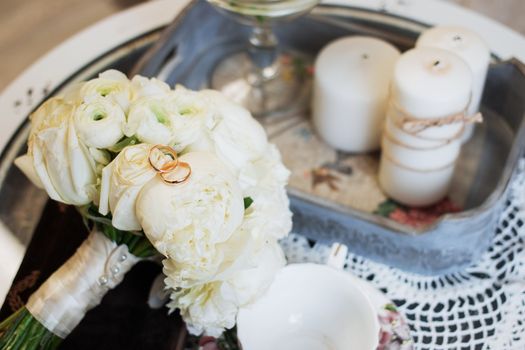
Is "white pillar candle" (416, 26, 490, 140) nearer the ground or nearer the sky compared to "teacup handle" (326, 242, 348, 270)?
nearer the sky

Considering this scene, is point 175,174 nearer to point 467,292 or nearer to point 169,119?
point 169,119

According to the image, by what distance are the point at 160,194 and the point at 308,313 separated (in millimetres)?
183

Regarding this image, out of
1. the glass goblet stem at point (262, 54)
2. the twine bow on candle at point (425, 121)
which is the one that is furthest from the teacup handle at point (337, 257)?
the glass goblet stem at point (262, 54)

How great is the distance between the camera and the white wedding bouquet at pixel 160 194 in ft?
1.30

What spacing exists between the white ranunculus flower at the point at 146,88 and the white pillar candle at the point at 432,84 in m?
0.21

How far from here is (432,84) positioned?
0.55 m

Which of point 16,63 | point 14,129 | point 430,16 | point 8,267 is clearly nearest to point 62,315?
point 8,267

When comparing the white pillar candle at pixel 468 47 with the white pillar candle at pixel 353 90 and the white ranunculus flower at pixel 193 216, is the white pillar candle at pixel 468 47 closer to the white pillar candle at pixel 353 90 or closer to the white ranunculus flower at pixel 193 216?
the white pillar candle at pixel 353 90

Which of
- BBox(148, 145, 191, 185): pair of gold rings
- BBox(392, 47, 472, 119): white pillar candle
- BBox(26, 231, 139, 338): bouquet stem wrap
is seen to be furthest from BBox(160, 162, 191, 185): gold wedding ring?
BBox(392, 47, 472, 119): white pillar candle

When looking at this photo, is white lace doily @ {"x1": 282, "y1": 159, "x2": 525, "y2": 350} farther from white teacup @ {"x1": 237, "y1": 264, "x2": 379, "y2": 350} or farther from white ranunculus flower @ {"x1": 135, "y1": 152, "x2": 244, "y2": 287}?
white ranunculus flower @ {"x1": 135, "y1": 152, "x2": 244, "y2": 287}

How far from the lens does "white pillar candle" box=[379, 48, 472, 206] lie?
0.55 m

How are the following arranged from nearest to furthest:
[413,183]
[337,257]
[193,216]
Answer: [193,216] < [337,257] < [413,183]

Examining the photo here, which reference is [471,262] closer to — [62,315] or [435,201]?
[435,201]

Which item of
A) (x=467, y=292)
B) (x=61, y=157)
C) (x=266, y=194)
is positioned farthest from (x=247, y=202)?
(x=467, y=292)
